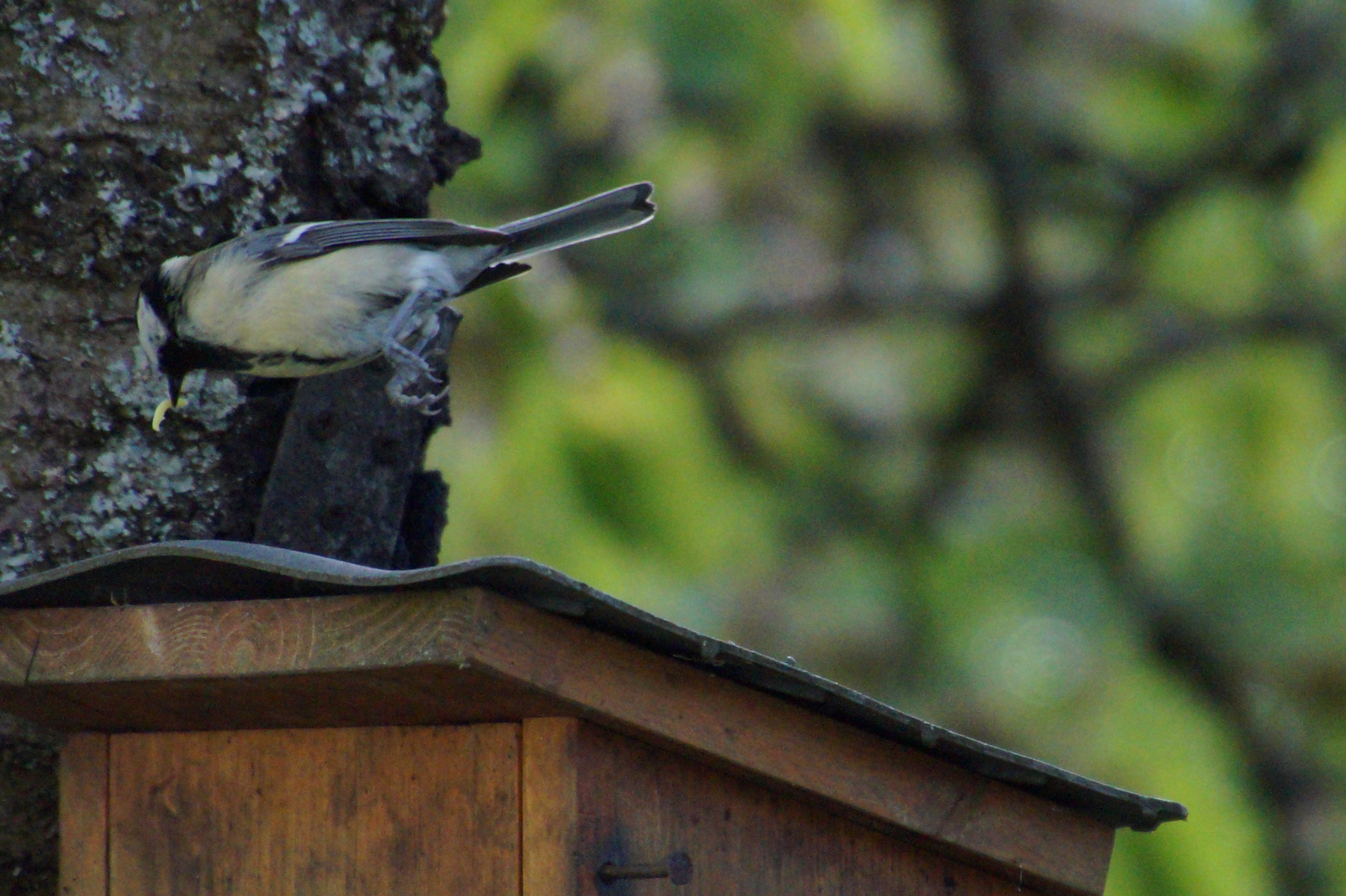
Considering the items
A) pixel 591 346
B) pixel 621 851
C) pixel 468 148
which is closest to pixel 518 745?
pixel 621 851

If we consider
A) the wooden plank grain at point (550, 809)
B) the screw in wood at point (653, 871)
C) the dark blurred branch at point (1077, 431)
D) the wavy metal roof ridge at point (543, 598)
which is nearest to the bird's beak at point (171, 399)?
the wavy metal roof ridge at point (543, 598)

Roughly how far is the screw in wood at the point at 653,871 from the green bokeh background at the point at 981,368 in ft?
6.94

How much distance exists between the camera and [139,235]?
6.36ft

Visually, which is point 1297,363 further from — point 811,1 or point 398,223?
point 398,223

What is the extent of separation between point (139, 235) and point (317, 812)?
0.75 meters

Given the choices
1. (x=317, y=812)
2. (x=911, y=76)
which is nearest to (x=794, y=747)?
(x=317, y=812)

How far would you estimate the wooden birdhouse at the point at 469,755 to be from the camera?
1421 mm

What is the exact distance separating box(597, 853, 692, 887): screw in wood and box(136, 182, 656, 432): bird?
55 cm

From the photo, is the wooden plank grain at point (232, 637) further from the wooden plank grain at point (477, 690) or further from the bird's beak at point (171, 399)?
the bird's beak at point (171, 399)

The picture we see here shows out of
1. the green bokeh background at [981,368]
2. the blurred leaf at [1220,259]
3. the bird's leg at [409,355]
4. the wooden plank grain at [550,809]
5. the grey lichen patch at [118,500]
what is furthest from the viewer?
the blurred leaf at [1220,259]

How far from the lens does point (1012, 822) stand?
1.67 metres

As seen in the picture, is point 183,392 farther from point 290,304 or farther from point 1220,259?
point 1220,259

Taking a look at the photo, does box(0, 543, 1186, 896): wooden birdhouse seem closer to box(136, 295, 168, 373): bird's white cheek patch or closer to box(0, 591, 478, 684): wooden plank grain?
box(0, 591, 478, 684): wooden plank grain

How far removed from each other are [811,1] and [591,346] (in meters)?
0.95
